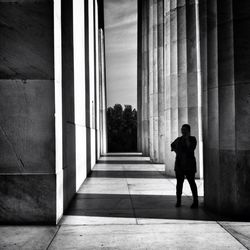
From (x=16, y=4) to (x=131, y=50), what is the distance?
4568 cm

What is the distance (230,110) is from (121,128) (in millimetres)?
46063

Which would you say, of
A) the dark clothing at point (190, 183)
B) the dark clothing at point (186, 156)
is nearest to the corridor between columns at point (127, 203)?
the dark clothing at point (190, 183)

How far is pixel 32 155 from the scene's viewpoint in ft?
23.6

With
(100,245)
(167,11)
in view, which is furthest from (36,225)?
(167,11)

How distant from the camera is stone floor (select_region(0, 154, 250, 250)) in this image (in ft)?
18.5

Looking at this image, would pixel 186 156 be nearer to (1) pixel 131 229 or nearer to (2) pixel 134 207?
(2) pixel 134 207

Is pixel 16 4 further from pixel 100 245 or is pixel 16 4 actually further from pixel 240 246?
pixel 240 246

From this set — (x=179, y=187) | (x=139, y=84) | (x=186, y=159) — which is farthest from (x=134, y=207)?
(x=139, y=84)

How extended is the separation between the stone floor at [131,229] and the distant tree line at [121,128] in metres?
40.2

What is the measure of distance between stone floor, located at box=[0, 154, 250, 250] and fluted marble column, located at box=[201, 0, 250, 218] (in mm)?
650

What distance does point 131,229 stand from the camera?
6.57 meters

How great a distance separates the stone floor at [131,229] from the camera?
222 inches

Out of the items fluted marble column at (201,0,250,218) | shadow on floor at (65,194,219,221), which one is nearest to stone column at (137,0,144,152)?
shadow on floor at (65,194,219,221)

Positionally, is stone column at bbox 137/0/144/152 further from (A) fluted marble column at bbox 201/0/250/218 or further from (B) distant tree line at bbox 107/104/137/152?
(A) fluted marble column at bbox 201/0/250/218
